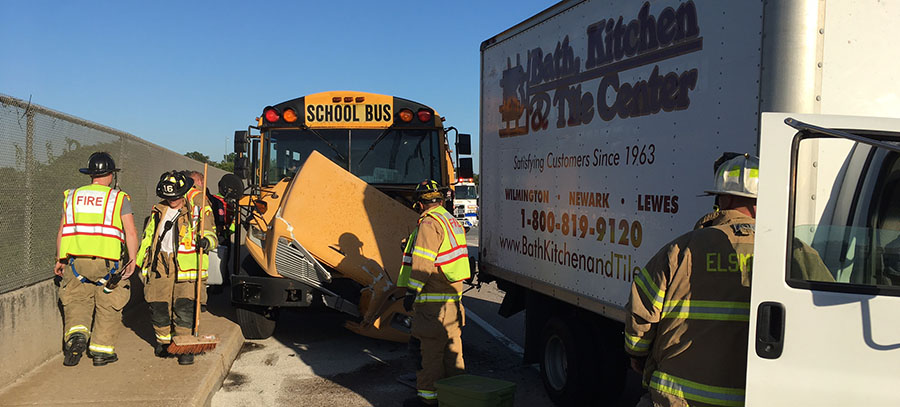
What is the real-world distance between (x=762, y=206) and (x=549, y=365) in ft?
11.5

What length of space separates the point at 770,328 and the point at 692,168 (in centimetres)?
149

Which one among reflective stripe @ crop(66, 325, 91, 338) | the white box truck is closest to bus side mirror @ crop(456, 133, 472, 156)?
the white box truck

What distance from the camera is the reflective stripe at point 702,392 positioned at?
2.74 m

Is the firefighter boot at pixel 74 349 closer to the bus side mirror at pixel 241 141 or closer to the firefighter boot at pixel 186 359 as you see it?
the firefighter boot at pixel 186 359

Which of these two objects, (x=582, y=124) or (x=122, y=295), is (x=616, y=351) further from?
(x=122, y=295)

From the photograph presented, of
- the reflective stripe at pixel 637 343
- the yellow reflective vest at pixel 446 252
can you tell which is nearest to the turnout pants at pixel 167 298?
the yellow reflective vest at pixel 446 252

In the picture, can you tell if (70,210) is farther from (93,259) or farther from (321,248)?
(321,248)

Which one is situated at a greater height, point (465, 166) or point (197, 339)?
point (465, 166)

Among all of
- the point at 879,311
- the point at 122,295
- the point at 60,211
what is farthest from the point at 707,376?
the point at 60,211

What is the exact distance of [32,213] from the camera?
6.34 m

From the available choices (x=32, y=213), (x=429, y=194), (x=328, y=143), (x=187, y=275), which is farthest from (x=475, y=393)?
(x=328, y=143)

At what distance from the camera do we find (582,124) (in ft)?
16.7

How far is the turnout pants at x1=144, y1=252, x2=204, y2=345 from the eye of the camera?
6.44 metres

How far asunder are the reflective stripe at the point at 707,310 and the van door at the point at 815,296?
0.16 m
